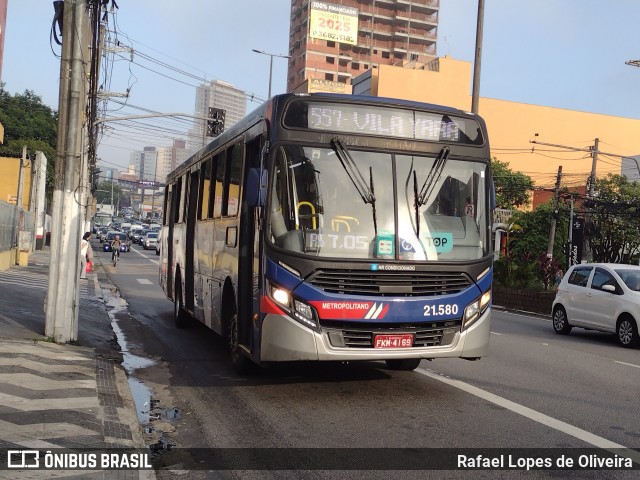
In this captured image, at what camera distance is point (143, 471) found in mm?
5578

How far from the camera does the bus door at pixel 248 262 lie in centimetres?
832

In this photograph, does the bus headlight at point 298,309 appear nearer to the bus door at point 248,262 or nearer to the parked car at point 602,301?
the bus door at point 248,262

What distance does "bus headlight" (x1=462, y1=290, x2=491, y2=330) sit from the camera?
824 cm

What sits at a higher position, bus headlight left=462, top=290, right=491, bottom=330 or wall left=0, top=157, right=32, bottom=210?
wall left=0, top=157, right=32, bottom=210

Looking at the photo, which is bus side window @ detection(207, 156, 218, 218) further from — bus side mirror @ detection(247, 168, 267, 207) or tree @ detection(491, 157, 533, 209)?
tree @ detection(491, 157, 533, 209)

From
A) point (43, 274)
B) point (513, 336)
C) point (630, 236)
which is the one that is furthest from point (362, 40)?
point (513, 336)

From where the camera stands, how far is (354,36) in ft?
345

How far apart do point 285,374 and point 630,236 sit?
35193 millimetres

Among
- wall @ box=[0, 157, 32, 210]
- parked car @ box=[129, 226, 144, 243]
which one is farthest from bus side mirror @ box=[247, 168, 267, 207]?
parked car @ box=[129, 226, 144, 243]

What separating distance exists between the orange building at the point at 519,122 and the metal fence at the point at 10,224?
53.2 metres

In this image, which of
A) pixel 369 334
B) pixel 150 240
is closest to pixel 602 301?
pixel 369 334

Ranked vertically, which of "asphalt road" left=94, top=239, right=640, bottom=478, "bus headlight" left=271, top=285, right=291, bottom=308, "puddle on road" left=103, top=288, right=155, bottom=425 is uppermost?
"bus headlight" left=271, top=285, right=291, bottom=308

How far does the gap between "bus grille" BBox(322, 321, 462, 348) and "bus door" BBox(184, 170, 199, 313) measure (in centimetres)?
553

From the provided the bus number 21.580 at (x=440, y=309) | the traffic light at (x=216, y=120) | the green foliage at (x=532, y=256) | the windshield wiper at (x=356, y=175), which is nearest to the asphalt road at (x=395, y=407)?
the bus number 21.580 at (x=440, y=309)
